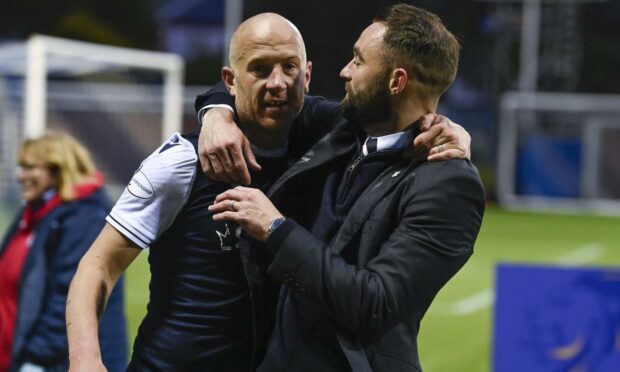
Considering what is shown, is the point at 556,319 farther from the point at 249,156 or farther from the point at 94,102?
the point at 94,102

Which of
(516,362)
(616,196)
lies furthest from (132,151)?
(516,362)

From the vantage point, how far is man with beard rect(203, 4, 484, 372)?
3.29 meters

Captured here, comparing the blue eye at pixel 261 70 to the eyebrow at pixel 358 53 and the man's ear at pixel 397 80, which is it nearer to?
the eyebrow at pixel 358 53

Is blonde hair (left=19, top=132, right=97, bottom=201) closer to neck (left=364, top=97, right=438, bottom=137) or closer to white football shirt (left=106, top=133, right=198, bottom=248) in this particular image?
white football shirt (left=106, top=133, right=198, bottom=248)

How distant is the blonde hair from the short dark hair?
2.93m

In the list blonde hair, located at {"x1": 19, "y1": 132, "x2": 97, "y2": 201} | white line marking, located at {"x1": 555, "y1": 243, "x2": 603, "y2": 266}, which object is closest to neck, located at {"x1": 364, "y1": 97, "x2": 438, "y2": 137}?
blonde hair, located at {"x1": 19, "y1": 132, "x2": 97, "y2": 201}

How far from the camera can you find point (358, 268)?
3.37m

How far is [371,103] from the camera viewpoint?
356 centimetres

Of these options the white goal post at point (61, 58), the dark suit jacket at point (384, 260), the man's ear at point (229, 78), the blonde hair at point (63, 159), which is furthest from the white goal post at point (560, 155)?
the dark suit jacket at point (384, 260)

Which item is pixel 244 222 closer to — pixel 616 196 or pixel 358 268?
pixel 358 268

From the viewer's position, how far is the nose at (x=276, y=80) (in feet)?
12.1

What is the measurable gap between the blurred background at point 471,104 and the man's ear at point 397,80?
37 cm

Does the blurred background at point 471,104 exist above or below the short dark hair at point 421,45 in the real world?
above

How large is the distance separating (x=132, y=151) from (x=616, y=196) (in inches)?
446
